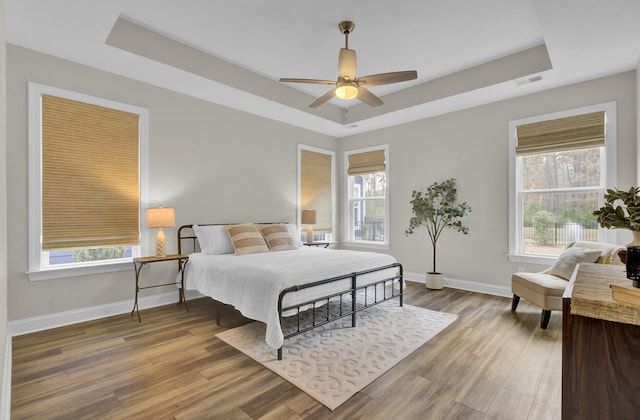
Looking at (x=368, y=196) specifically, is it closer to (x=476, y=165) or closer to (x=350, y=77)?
(x=476, y=165)

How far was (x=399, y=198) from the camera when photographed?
5.67m

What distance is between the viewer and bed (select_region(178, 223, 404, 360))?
8.90ft

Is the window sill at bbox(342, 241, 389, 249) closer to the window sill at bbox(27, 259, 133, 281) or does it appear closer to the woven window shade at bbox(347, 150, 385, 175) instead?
the woven window shade at bbox(347, 150, 385, 175)

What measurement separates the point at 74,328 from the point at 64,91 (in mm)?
2490

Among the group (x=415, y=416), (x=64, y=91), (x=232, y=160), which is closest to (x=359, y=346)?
(x=415, y=416)

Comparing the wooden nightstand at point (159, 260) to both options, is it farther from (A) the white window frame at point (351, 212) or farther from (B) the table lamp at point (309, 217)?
(A) the white window frame at point (351, 212)

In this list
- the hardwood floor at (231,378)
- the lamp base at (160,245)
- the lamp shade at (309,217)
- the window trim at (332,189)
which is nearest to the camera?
the hardwood floor at (231,378)

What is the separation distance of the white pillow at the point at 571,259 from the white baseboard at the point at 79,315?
4.66 metres

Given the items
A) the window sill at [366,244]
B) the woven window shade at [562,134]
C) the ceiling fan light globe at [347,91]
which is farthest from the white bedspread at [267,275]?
the woven window shade at [562,134]

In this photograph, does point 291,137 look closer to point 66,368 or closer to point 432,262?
point 432,262

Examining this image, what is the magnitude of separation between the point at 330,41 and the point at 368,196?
3.30m

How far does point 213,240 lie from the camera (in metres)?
4.13

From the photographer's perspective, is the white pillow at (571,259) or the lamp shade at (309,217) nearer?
the white pillow at (571,259)

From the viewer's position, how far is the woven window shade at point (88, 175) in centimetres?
327
